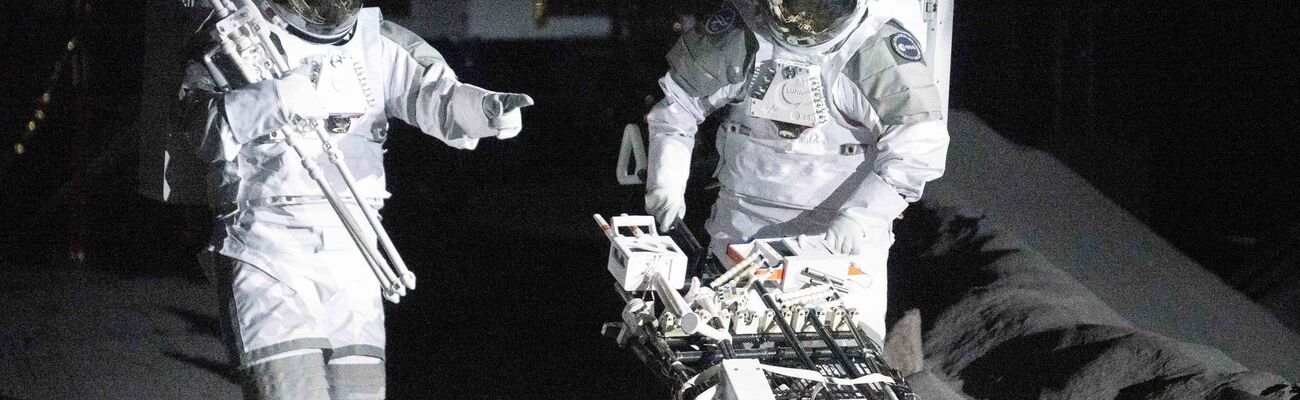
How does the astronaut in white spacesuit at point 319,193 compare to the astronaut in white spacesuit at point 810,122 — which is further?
the astronaut in white spacesuit at point 810,122

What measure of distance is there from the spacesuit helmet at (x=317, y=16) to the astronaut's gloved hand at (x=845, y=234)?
4.59 feet

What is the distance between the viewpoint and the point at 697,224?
4.88 m

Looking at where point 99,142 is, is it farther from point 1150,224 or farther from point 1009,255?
point 1150,224

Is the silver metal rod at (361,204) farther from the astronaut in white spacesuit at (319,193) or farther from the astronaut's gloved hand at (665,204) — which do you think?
the astronaut's gloved hand at (665,204)

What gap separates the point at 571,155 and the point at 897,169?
3.75 ft

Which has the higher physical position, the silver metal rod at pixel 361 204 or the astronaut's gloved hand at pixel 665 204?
the silver metal rod at pixel 361 204

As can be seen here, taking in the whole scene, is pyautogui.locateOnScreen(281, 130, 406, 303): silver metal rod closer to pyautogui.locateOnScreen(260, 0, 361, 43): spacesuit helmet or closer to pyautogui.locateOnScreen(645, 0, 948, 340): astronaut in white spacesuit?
pyautogui.locateOnScreen(260, 0, 361, 43): spacesuit helmet

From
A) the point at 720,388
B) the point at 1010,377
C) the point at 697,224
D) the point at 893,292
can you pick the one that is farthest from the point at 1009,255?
the point at 720,388

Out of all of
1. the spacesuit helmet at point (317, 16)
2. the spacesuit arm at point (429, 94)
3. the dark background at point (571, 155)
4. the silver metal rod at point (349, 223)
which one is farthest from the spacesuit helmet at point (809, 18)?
the silver metal rod at point (349, 223)

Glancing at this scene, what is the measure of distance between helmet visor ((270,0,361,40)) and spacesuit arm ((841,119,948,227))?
4.73ft

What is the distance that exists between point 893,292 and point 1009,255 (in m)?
0.58

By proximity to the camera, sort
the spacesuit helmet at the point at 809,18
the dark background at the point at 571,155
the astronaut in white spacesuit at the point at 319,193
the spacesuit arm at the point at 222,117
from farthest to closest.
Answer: the dark background at the point at 571,155 → the spacesuit helmet at the point at 809,18 → the astronaut in white spacesuit at the point at 319,193 → the spacesuit arm at the point at 222,117

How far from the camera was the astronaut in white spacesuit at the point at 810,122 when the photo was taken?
3.67 metres

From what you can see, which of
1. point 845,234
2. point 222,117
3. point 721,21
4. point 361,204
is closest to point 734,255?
point 845,234
